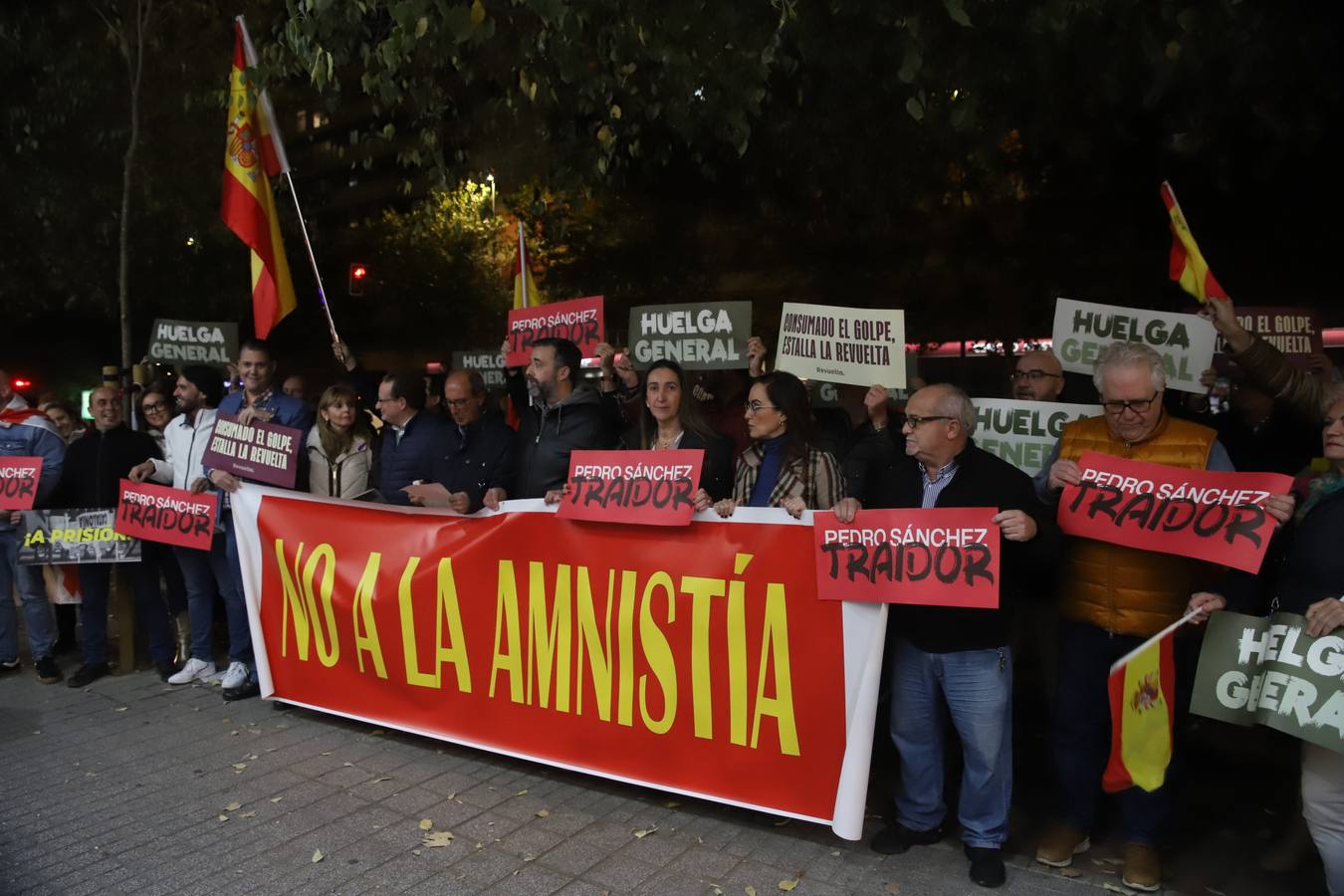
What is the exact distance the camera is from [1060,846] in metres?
3.87

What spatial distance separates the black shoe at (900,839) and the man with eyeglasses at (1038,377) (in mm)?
2242

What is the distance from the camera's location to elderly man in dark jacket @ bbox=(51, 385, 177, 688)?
670 cm

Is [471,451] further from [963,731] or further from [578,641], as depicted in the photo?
[963,731]

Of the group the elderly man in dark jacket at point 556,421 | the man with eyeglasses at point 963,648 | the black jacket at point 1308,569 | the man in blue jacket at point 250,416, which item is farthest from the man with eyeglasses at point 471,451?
the black jacket at point 1308,569

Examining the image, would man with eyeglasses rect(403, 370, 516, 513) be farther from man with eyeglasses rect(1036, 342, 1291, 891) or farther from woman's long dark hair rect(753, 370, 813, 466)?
man with eyeglasses rect(1036, 342, 1291, 891)

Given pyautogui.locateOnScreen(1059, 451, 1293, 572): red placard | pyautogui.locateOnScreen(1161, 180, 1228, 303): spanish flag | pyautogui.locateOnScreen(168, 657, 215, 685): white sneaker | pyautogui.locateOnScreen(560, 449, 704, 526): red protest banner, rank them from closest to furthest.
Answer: pyautogui.locateOnScreen(1059, 451, 1293, 572): red placard → pyautogui.locateOnScreen(560, 449, 704, 526): red protest banner → pyautogui.locateOnScreen(1161, 180, 1228, 303): spanish flag → pyautogui.locateOnScreen(168, 657, 215, 685): white sneaker

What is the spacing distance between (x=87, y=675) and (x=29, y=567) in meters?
0.89

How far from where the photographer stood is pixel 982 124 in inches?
256

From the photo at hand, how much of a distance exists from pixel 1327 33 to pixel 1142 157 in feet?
8.97

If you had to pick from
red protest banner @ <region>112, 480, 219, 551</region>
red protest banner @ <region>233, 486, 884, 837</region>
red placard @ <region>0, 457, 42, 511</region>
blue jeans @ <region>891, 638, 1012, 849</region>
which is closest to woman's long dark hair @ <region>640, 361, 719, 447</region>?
red protest banner @ <region>233, 486, 884, 837</region>

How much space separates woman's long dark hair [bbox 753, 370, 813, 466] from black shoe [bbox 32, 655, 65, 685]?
17.9 ft

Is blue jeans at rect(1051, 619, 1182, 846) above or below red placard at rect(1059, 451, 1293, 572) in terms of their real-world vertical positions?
below

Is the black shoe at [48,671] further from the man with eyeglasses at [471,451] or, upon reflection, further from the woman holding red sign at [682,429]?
the woman holding red sign at [682,429]

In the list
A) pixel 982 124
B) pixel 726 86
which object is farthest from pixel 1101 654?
pixel 982 124
